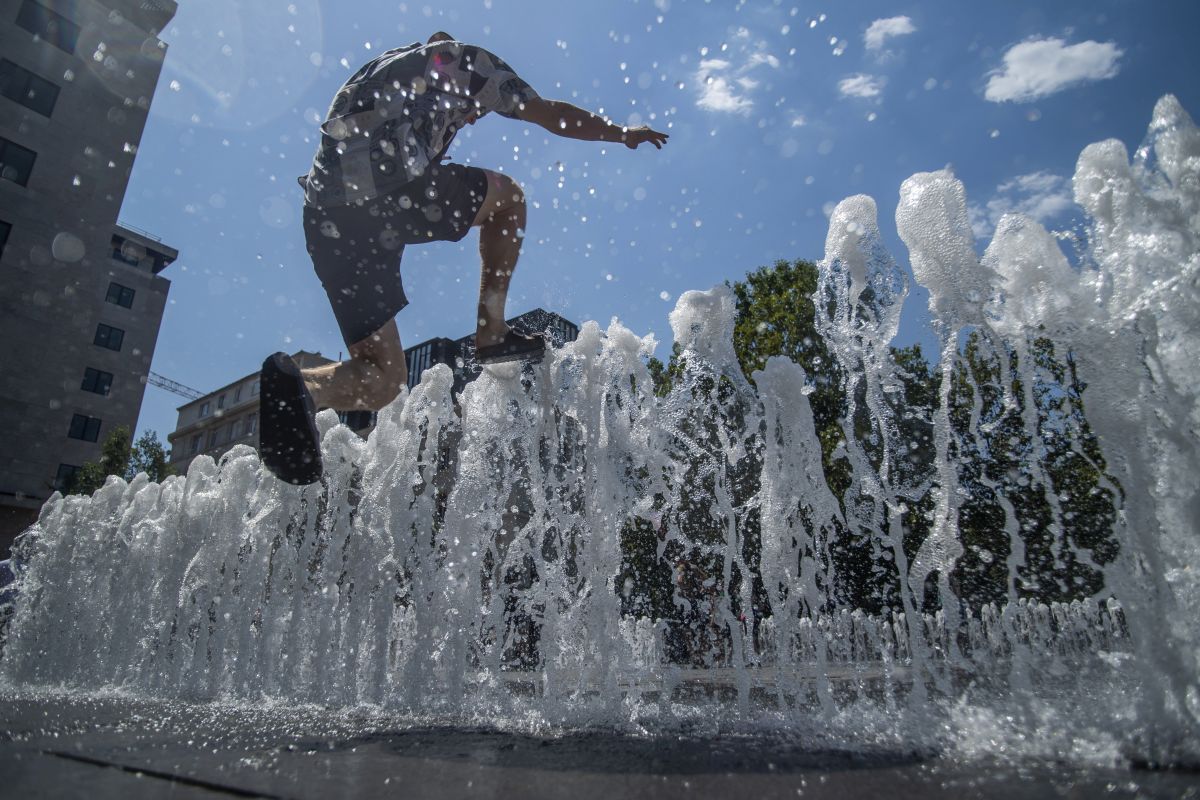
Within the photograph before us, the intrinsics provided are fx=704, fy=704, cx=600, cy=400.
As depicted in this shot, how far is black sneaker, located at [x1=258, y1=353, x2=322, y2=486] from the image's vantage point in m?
2.76

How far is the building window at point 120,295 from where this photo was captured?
29.7 metres

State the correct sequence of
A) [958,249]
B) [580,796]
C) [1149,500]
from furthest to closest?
1. [958,249]
2. [1149,500]
3. [580,796]

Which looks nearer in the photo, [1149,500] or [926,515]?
[1149,500]

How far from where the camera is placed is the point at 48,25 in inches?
866

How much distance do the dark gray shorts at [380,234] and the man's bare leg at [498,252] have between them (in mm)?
130

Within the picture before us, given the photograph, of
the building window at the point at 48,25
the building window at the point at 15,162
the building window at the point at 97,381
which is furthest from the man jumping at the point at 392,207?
the building window at the point at 97,381

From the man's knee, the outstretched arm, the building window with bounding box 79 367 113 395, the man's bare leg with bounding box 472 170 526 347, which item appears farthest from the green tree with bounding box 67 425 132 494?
the outstretched arm

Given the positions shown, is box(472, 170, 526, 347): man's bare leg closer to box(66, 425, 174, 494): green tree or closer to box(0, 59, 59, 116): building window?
box(66, 425, 174, 494): green tree

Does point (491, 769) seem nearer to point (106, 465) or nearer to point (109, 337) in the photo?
point (106, 465)

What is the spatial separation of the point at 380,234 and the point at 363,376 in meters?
0.63

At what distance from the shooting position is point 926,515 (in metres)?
12.5

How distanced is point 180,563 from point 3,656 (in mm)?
2815

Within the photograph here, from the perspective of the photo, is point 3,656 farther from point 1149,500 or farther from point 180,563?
point 1149,500

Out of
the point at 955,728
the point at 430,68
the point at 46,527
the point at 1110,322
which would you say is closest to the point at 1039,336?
the point at 1110,322
